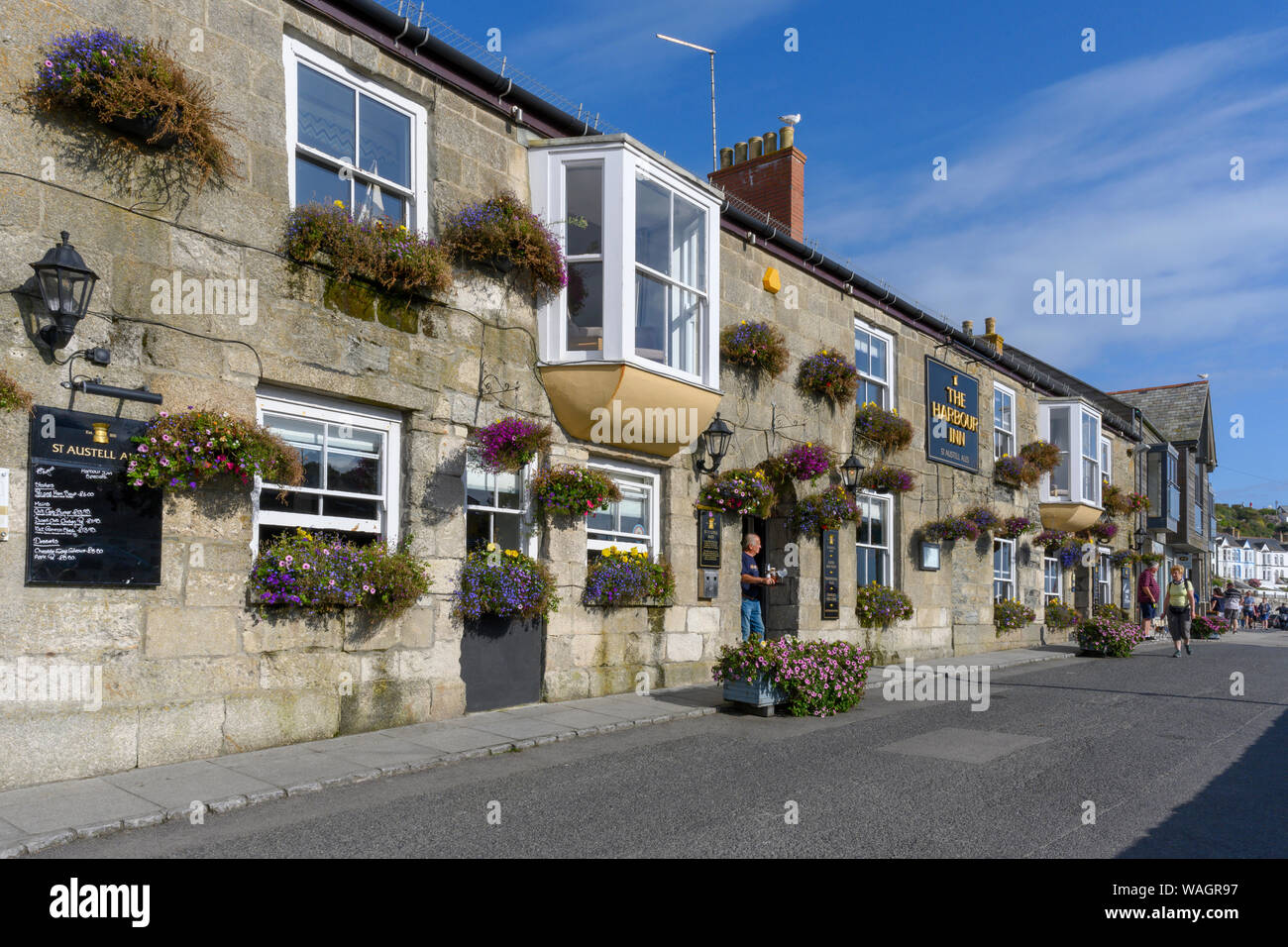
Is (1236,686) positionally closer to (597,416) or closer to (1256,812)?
(1256,812)

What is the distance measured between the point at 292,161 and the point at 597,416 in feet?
13.1

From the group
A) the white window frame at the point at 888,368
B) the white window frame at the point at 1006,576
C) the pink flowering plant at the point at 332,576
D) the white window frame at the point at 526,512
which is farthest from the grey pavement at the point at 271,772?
the white window frame at the point at 1006,576

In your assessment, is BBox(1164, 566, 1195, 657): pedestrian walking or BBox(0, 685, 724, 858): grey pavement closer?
BBox(0, 685, 724, 858): grey pavement

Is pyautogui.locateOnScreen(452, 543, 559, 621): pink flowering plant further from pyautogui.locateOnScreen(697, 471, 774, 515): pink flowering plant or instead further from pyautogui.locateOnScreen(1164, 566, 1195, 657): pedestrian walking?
pyautogui.locateOnScreen(1164, 566, 1195, 657): pedestrian walking

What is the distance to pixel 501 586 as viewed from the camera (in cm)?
927

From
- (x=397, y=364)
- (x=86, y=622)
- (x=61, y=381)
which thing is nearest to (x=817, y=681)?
(x=397, y=364)

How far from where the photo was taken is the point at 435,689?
888cm

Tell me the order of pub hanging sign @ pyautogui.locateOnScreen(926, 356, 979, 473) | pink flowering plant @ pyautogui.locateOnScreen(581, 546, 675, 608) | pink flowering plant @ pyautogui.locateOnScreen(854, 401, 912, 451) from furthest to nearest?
1. pub hanging sign @ pyautogui.locateOnScreen(926, 356, 979, 473)
2. pink flowering plant @ pyautogui.locateOnScreen(854, 401, 912, 451)
3. pink flowering plant @ pyautogui.locateOnScreen(581, 546, 675, 608)

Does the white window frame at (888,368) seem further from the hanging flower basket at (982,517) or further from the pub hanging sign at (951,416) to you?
the hanging flower basket at (982,517)

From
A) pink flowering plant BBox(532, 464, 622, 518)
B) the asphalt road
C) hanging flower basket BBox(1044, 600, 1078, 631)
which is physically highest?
pink flowering plant BBox(532, 464, 622, 518)

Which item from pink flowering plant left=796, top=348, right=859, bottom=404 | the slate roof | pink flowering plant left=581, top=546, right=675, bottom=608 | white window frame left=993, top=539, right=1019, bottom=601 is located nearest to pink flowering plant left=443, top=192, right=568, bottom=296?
pink flowering plant left=581, top=546, right=675, bottom=608

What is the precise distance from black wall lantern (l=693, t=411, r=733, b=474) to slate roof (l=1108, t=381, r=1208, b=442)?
30568 millimetres

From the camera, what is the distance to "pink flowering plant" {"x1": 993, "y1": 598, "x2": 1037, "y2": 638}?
774 inches

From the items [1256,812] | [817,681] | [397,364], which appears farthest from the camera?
[817,681]
